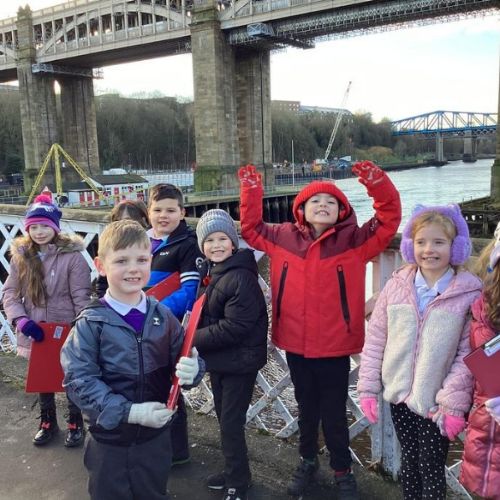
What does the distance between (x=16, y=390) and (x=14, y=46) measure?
49913 millimetres

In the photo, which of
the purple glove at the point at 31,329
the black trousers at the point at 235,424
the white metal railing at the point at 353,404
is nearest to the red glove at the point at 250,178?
the white metal railing at the point at 353,404

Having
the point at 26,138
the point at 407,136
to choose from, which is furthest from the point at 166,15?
the point at 407,136

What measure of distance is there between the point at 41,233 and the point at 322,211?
1.77 metres

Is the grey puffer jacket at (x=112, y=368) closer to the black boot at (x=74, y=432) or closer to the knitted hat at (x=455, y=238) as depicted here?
the knitted hat at (x=455, y=238)

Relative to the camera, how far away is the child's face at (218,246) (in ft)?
8.87

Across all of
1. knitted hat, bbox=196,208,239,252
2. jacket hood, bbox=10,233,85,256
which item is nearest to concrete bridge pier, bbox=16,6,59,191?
jacket hood, bbox=10,233,85,256

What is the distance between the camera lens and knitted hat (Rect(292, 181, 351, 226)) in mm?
2732

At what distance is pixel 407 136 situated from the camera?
134 metres

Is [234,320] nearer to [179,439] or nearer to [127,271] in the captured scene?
[127,271]

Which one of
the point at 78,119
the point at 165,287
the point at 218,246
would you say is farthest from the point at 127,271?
the point at 78,119

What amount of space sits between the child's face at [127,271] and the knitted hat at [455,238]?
3.85ft

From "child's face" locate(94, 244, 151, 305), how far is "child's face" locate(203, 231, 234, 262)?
48cm

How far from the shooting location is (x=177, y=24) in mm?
36094

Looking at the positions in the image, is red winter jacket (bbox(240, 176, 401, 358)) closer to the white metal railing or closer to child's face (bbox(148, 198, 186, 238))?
the white metal railing
